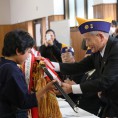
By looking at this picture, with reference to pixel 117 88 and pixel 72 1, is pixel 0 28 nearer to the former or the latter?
pixel 72 1

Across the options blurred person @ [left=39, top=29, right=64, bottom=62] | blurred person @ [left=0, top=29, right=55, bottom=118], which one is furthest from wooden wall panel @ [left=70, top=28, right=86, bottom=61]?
blurred person @ [left=0, top=29, right=55, bottom=118]

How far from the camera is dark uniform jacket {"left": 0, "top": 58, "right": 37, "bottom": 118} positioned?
6.55 feet

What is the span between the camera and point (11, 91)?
200 centimetres

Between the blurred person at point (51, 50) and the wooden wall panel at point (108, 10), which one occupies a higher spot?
the wooden wall panel at point (108, 10)

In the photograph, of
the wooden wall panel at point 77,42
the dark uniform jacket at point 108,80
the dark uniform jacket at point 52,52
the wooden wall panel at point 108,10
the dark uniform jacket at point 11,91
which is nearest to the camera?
the dark uniform jacket at point 11,91

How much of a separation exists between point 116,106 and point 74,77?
154cm

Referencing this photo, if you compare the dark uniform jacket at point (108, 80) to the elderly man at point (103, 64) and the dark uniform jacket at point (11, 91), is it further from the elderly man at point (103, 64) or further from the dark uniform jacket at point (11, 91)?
the dark uniform jacket at point (11, 91)

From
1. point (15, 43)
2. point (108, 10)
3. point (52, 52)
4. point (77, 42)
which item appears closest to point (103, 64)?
point (15, 43)

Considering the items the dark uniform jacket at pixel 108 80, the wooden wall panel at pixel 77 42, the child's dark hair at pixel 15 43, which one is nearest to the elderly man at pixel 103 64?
the dark uniform jacket at pixel 108 80

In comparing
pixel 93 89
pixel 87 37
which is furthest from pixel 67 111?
pixel 87 37

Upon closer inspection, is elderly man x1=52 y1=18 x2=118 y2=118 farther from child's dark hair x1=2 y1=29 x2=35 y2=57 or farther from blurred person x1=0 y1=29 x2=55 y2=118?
child's dark hair x1=2 y1=29 x2=35 y2=57

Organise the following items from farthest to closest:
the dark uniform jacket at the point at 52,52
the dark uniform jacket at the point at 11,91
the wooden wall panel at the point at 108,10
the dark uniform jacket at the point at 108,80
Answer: the wooden wall panel at the point at 108,10, the dark uniform jacket at the point at 52,52, the dark uniform jacket at the point at 108,80, the dark uniform jacket at the point at 11,91

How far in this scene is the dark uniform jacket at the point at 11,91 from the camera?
200 centimetres

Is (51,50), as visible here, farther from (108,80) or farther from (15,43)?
(15,43)
